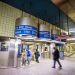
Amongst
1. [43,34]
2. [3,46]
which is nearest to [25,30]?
[43,34]

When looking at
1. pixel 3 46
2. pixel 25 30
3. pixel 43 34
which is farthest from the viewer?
pixel 43 34

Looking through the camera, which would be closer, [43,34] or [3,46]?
[3,46]

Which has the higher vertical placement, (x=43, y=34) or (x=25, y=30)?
(x=25, y=30)

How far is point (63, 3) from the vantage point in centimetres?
721

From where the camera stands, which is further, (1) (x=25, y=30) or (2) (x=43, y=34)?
(2) (x=43, y=34)

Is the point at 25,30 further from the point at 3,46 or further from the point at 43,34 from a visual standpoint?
the point at 3,46

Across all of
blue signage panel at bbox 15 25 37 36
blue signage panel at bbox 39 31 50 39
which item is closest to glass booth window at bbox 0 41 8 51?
blue signage panel at bbox 15 25 37 36

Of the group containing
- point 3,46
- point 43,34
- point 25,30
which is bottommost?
point 3,46

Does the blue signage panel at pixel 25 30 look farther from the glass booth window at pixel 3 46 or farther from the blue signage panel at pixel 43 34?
the glass booth window at pixel 3 46

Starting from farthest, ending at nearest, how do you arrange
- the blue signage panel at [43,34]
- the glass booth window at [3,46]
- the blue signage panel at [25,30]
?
the blue signage panel at [43,34]
the glass booth window at [3,46]
the blue signage panel at [25,30]

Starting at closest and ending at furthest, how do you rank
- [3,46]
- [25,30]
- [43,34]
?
1. [25,30]
2. [3,46]
3. [43,34]

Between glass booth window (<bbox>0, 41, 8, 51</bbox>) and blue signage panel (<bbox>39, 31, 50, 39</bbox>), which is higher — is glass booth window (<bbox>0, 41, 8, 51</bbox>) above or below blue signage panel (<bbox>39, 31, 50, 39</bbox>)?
below

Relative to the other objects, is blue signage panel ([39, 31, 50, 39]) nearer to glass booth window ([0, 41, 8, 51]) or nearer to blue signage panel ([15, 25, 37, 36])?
blue signage panel ([15, 25, 37, 36])

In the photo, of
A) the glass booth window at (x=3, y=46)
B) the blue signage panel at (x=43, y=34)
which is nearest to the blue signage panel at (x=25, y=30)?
the blue signage panel at (x=43, y=34)
